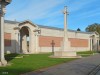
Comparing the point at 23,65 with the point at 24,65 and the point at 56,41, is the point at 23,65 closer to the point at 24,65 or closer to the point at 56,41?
the point at 24,65

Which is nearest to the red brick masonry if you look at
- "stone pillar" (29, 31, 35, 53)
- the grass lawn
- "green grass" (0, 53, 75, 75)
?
"stone pillar" (29, 31, 35, 53)

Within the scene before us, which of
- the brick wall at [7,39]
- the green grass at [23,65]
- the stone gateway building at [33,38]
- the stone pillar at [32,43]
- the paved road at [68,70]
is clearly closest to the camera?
the paved road at [68,70]

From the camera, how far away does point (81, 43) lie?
6881 cm

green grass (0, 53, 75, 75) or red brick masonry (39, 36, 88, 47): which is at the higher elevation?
red brick masonry (39, 36, 88, 47)

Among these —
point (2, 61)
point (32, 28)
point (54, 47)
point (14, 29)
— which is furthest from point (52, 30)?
point (2, 61)

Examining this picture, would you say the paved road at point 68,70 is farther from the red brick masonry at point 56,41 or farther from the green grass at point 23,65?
the red brick masonry at point 56,41

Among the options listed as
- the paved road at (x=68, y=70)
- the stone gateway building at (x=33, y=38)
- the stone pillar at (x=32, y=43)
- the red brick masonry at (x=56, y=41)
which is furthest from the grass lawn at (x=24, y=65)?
the red brick masonry at (x=56, y=41)

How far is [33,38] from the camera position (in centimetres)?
5272

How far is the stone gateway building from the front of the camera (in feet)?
155

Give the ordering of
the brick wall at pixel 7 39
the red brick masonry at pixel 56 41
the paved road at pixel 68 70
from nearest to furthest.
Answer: the paved road at pixel 68 70
the brick wall at pixel 7 39
the red brick masonry at pixel 56 41

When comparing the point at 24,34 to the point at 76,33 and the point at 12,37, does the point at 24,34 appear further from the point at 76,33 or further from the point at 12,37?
the point at 76,33

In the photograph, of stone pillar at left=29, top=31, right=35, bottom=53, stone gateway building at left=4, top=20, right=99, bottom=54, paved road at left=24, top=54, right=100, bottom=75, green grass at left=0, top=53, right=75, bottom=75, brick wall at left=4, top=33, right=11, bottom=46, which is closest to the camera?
paved road at left=24, top=54, right=100, bottom=75

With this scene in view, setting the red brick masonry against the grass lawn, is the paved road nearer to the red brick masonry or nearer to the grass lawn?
the grass lawn

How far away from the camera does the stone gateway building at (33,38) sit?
155 ft
